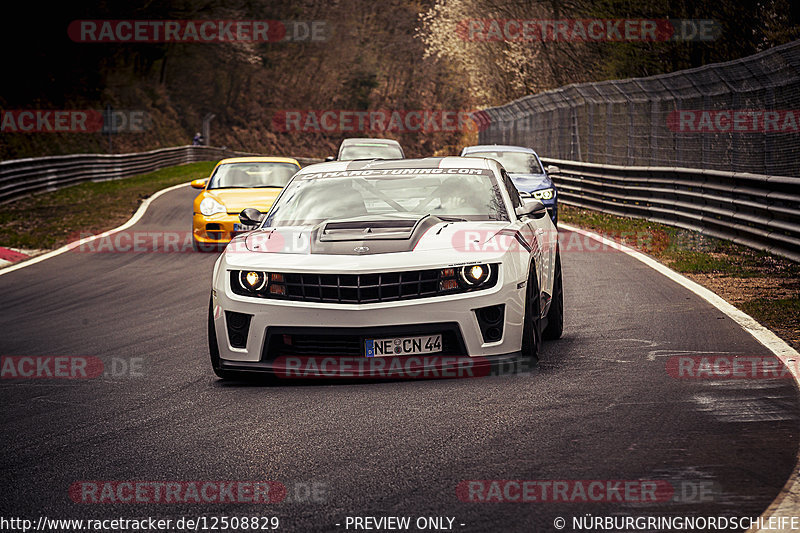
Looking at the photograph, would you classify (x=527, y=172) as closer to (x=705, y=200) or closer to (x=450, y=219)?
(x=705, y=200)

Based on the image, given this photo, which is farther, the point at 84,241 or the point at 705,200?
the point at 84,241

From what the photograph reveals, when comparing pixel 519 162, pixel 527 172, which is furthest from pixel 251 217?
pixel 519 162

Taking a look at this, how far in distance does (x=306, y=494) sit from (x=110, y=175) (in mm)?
37958

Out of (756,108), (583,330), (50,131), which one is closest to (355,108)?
(50,131)

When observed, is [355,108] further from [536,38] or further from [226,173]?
[226,173]

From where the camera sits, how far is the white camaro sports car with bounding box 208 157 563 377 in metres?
6.75

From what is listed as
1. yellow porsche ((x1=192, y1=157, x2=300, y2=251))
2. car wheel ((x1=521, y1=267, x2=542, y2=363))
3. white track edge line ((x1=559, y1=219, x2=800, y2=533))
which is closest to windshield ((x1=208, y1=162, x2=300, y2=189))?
yellow porsche ((x1=192, y1=157, x2=300, y2=251))

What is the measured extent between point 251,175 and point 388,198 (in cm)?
1040

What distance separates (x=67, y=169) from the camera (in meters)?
35.5

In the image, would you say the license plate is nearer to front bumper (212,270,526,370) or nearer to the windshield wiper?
front bumper (212,270,526,370)

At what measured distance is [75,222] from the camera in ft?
77.9

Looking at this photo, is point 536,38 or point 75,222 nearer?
point 75,222

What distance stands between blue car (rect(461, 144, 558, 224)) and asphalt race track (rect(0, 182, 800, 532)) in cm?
1065

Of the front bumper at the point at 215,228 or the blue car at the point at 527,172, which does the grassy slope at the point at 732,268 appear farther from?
the front bumper at the point at 215,228
